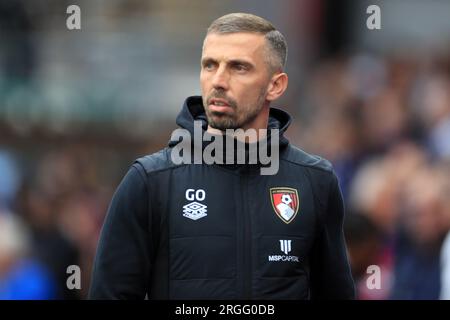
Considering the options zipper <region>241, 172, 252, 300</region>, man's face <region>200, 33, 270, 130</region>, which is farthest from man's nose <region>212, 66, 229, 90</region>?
zipper <region>241, 172, 252, 300</region>

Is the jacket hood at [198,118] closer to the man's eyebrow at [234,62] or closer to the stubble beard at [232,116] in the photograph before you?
the stubble beard at [232,116]

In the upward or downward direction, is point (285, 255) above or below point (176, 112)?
above

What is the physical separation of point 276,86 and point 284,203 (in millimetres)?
500

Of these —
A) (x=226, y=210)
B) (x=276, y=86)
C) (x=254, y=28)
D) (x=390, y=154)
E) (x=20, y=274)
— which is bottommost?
(x=20, y=274)

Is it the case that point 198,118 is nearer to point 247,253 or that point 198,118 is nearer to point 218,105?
point 218,105

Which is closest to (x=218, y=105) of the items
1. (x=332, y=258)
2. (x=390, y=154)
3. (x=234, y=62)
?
(x=234, y=62)

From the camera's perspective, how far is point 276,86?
470 centimetres

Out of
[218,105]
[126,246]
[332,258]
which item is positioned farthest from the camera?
[332,258]

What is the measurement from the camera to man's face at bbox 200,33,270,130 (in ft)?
14.8

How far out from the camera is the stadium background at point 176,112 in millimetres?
8258

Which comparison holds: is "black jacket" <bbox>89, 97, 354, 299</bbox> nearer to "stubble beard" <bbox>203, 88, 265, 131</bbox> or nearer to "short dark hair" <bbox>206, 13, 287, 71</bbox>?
"stubble beard" <bbox>203, 88, 265, 131</bbox>

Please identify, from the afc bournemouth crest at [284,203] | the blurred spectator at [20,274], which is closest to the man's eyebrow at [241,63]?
the afc bournemouth crest at [284,203]

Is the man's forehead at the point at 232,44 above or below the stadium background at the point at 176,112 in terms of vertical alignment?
above
